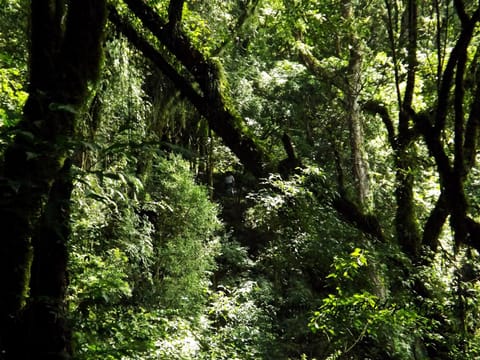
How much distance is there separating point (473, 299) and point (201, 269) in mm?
5028

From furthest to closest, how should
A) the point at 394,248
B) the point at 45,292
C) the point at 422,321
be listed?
the point at 394,248 → the point at 422,321 → the point at 45,292

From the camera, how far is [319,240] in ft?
13.2

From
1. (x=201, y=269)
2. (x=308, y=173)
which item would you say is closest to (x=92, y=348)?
(x=308, y=173)

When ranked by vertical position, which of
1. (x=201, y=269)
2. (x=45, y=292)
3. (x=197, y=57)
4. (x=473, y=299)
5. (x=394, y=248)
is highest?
(x=197, y=57)

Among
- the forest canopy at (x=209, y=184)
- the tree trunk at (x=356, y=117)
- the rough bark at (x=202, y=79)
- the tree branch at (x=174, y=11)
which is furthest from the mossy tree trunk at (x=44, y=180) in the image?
the tree trunk at (x=356, y=117)

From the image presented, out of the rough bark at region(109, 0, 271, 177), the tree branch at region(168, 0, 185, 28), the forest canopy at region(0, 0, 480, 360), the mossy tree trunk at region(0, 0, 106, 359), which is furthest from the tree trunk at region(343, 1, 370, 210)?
the mossy tree trunk at region(0, 0, 106, 359)

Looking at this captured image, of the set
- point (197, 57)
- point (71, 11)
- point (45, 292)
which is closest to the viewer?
point (45, 292)

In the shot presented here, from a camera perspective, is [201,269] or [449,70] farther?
[201,269]

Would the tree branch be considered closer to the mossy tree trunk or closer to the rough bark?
the rough bark

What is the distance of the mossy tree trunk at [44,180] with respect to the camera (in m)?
1.48

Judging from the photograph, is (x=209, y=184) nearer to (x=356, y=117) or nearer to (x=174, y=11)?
(x=356, y=117)

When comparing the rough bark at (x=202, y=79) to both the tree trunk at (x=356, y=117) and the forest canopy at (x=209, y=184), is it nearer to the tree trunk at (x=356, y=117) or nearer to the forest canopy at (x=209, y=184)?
the forest canopy at (x=209, y=184)

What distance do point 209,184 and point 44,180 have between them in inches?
353

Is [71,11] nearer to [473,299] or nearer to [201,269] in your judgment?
[473,299]
